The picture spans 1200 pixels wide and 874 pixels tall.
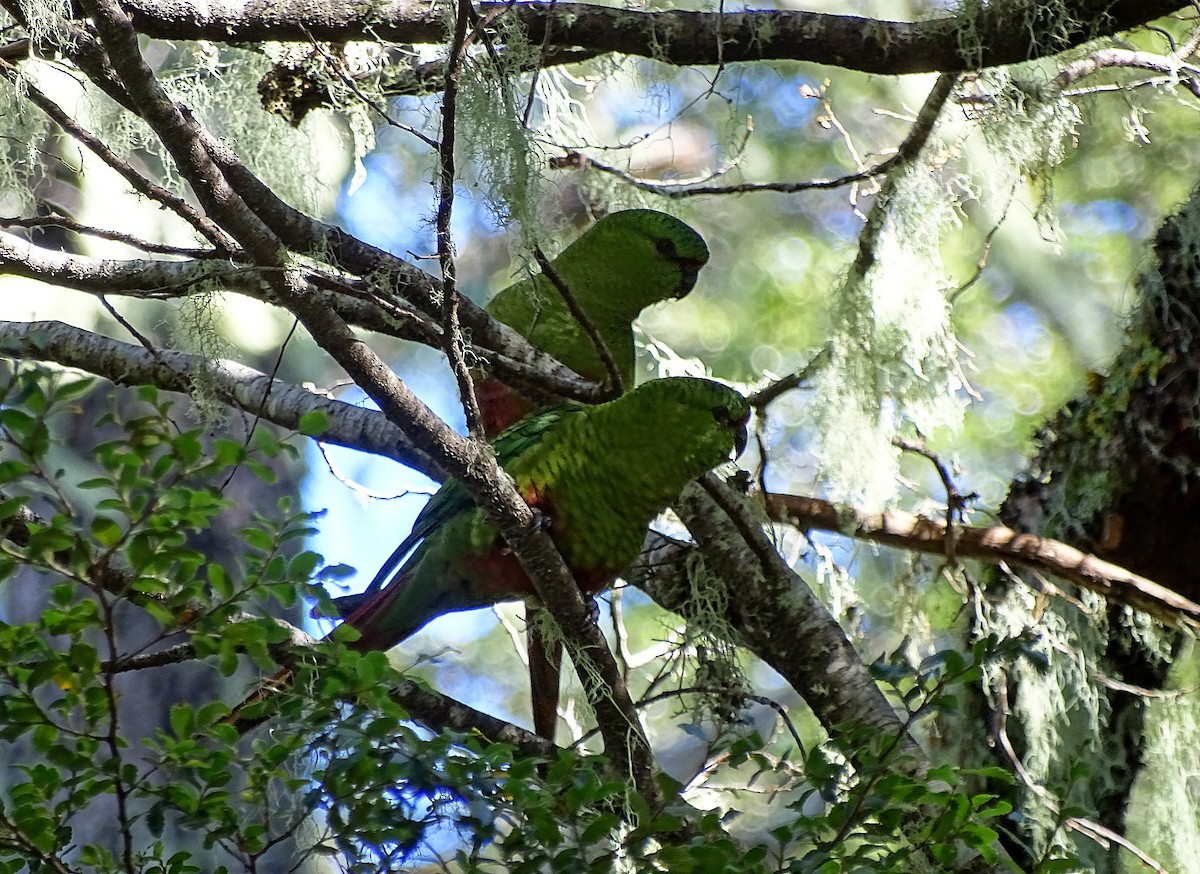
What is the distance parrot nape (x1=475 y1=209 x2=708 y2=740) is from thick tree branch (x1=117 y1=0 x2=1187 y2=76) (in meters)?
0.70

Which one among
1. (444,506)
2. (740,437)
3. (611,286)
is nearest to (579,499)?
(444,506)

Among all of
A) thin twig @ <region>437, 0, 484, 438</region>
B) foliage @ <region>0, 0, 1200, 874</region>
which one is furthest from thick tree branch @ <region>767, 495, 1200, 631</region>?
thin twig @ <region>437, 0, 484, 438</region>

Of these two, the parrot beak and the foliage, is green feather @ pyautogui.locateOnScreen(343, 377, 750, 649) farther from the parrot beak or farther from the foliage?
the foliage

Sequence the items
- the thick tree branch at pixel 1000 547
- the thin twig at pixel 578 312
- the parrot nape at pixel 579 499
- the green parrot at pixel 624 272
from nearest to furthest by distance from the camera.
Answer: the thin twig at pixel 578 312
the parrot nape at pixel 579 499
the thick tree branch at pixel 1000 547
the green parrot at pixel 624 272

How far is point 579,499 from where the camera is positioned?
237 cm

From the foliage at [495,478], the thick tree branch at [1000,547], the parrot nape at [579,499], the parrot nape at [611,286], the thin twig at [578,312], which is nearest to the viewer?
the foliage at [495,478]

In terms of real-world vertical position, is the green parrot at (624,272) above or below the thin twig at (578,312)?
above

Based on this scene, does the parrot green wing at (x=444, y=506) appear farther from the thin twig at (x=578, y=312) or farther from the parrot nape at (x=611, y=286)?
the parrot nape at (x=611, y=286)

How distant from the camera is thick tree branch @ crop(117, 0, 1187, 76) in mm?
2410

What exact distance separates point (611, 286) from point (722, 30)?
0.88 metres

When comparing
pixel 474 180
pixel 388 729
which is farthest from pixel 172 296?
pixel 388 729

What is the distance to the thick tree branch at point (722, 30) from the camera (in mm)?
2410

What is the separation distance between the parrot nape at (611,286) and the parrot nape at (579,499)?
56 centimetres

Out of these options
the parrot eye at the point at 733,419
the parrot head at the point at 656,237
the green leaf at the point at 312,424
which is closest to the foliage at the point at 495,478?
the green leaf at the point at 312,424
